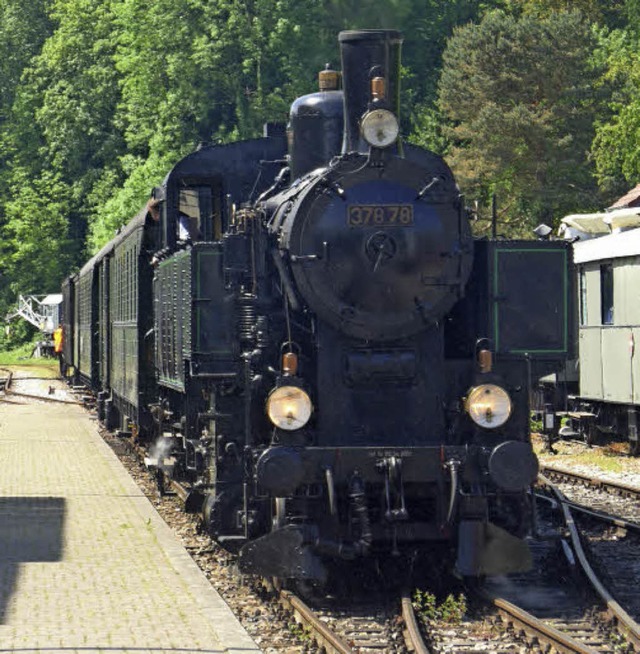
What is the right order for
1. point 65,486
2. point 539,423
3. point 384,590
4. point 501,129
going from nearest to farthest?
1. point 384,590
2. point 65,486
3. point 539,423
4. point 501,129

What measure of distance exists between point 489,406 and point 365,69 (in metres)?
2.49

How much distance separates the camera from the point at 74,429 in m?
25.5

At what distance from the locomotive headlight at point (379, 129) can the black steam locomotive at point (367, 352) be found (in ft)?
0.04

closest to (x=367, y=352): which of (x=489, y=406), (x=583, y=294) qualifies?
(x=489, y=406)

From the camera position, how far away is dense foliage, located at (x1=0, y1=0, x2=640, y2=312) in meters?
45.1

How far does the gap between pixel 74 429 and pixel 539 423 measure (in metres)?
7.91

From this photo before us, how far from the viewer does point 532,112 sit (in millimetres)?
44438

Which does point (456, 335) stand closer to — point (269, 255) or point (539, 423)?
point (269, 255)

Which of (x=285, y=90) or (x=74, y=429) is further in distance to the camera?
(x=285, y=90)

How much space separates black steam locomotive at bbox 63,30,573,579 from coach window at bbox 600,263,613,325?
1064 cm

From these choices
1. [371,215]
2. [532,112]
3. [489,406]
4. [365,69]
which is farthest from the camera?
[532,112]

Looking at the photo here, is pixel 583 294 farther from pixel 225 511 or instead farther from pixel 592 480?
pixel 225 511

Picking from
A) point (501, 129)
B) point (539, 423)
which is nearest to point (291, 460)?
point (539, 423)

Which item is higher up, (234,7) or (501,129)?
(234,7)
